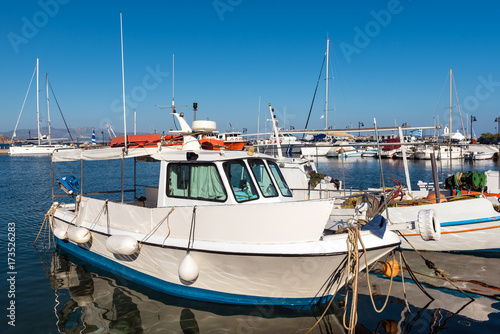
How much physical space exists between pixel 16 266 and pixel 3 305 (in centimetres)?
263

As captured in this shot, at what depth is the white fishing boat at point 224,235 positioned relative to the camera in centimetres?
640

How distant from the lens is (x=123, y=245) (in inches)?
298

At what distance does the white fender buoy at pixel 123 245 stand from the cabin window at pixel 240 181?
7.69 ft

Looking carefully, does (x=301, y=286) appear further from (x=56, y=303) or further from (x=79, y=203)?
(x=79, y=203)

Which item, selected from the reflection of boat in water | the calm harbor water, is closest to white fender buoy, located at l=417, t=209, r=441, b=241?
the calm harbor water

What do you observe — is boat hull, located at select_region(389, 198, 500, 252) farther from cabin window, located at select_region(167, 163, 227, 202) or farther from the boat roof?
cabin window, located at select_region(167, 163, 227, 202)

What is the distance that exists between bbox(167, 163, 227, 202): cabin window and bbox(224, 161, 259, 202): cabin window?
0.85 ft

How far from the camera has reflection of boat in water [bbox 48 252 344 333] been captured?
6.73 m

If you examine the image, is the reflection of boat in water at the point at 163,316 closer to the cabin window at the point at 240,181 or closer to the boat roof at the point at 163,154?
the cabin window at the point at 240,181

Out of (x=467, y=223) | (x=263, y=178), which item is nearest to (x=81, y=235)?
(x=263, y=178)

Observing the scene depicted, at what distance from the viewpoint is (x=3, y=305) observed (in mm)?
7734

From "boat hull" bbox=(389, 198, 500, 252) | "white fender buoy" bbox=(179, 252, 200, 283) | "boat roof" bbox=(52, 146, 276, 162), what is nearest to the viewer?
"white fender buoy" bbox=(179, 252, 200, 283)

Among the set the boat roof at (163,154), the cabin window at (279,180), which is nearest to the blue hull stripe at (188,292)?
the cabin window at (279,180)

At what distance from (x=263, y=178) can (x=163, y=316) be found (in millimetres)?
3390
